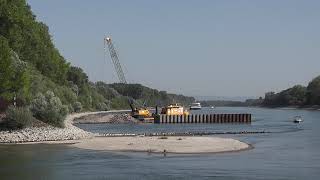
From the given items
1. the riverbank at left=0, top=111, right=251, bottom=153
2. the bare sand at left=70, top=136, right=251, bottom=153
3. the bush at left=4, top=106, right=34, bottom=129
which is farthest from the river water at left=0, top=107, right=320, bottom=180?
the bush at left=4, top=106, right=34, bottom=129

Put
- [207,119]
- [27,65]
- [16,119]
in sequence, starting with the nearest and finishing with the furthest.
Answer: [16,119]
[27,65]
[207,119]

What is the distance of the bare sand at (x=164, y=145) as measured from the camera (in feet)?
218

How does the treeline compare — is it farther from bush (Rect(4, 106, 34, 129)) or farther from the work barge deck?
the work barge deck

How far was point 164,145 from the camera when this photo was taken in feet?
231

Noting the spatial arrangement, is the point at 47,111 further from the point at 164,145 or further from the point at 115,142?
the point at 164,145

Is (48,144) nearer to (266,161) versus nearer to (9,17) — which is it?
(266,161)

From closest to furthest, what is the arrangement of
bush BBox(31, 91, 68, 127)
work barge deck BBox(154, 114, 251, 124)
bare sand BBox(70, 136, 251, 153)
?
bare sand BBox(70, 136, 251, 153), bush BBox(31, 91, 68, 127), work barge deck BBox(154, 114, 251, 124)

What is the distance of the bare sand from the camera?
66438 millimetres

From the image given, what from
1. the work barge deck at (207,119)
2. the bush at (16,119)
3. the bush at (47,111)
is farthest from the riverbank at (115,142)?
the work barge deck at (207,119)

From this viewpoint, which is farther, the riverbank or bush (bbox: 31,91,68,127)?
bush (bbox: 31,91,68,127)

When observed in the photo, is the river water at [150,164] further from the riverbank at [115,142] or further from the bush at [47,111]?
the bush at [47,111]

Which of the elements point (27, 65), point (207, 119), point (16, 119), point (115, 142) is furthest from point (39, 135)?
point (207, 119)

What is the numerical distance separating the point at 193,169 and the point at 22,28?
Answer: 74.7 m

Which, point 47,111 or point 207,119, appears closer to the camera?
point 47,111
